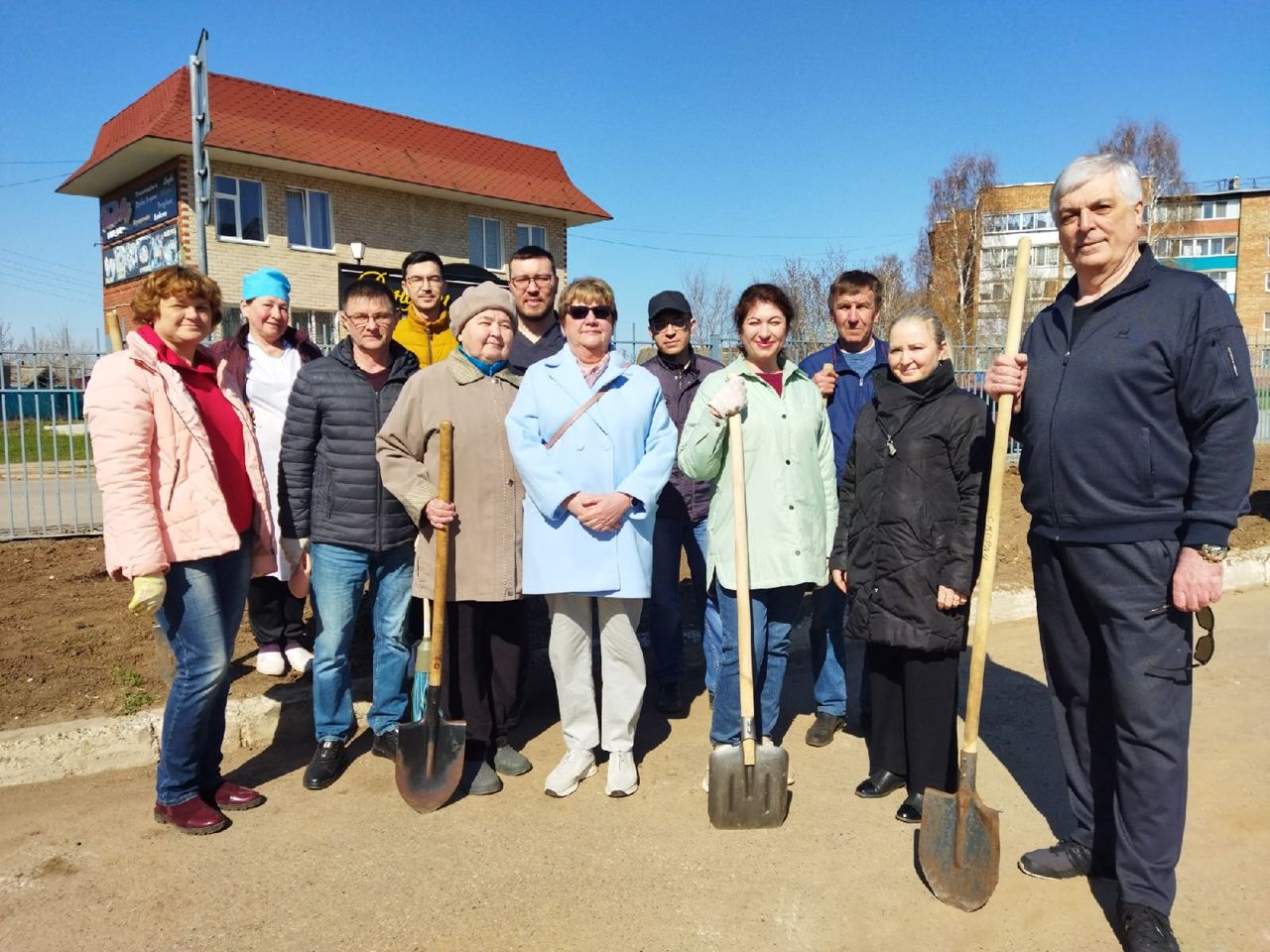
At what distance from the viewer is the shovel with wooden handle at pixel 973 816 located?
2.72 metres

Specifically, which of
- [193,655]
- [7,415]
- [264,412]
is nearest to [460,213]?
[7,415]

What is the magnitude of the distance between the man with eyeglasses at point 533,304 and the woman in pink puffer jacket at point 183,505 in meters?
1.40

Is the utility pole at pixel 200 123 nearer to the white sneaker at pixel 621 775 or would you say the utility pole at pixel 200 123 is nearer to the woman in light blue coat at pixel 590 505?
the woman in light blue coat at pixel 590 505

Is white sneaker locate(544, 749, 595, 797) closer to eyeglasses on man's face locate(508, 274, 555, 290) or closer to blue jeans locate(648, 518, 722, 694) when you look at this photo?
blue jeans locate(648, 518, 722, 694)

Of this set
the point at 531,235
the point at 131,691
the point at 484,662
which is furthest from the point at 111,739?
the point at 531,235

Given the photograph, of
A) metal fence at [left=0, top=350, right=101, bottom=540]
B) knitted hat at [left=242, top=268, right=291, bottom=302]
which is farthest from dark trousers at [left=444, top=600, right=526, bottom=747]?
metal fence at [left=0, top=350, right=101, bottom=540]

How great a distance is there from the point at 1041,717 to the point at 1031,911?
5.83 feet

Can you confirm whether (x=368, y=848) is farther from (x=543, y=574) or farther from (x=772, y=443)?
(x=772, y=443)

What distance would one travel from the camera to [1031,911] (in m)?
2.68

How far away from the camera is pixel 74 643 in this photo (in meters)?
4.77

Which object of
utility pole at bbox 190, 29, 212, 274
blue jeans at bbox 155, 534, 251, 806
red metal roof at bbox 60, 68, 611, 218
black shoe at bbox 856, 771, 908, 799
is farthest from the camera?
red metal roof at bbox 60, 68, 611, 218

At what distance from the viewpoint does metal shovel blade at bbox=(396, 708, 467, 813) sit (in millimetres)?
3361

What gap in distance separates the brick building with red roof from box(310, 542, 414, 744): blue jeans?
1711 centimetres

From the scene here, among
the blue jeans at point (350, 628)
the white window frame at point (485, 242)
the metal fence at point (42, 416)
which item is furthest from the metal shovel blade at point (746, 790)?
the white window frame at point (485, 242)
